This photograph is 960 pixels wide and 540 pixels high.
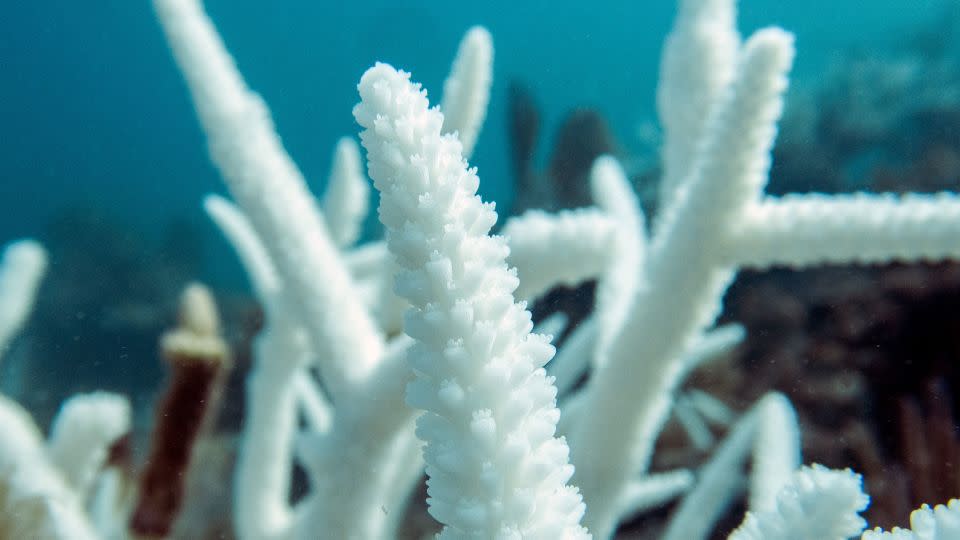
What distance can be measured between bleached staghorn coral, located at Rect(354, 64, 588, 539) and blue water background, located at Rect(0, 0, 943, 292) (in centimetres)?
4302

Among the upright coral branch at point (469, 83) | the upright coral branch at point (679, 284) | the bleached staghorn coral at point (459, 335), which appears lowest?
the bleached staghorn coral at point (459, 335)

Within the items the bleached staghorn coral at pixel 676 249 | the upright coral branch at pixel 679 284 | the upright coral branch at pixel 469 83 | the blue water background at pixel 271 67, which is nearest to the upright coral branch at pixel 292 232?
the bleached staghorn coral at pixel 676 249

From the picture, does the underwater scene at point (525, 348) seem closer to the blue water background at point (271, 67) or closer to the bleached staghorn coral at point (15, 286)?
the bleached staghorn coral at point (15, 286)

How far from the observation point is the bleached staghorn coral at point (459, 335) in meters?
0.56

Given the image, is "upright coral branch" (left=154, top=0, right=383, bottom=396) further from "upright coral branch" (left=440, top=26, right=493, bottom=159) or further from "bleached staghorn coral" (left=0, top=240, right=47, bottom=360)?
"bleached staghorn coral" (left=0, top=240, right=47, bottom=360)

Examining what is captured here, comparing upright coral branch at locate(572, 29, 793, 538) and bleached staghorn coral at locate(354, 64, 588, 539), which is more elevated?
upright coral branch at locate(572, 29, 793, 538)

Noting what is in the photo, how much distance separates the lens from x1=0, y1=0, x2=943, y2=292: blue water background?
164 ft

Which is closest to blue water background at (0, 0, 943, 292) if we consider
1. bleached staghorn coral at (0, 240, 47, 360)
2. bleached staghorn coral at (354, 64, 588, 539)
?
bleached staghorn coral at (0, 240, 47, 360)

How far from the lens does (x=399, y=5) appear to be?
56.9m

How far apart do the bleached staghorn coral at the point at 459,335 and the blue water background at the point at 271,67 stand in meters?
43.0

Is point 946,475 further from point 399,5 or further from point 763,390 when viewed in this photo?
point 399,5

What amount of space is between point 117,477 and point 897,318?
338cm

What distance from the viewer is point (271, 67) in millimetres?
62625

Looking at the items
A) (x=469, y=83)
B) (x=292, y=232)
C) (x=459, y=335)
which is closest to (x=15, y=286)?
(x=292, y=232)
